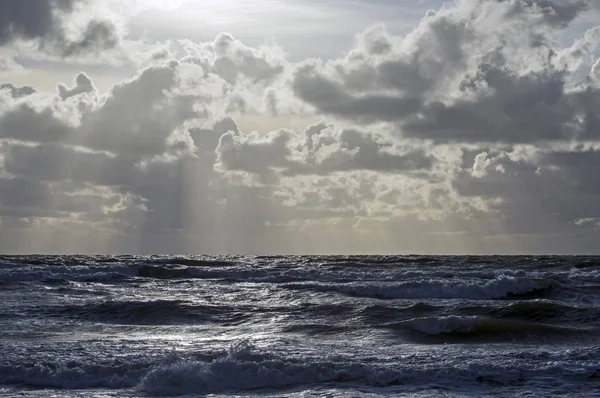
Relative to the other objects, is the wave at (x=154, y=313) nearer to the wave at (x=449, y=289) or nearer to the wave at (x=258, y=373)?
the wave at (x=258, y=373)

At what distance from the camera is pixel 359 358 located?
16641 millimetres

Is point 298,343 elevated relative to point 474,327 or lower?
lower

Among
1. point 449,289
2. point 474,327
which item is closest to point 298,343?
point 474,327

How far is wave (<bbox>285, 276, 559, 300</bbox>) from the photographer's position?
36.0 metres

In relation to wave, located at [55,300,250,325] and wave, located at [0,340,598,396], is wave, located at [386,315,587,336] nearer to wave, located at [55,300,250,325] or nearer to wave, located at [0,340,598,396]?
wave, located at [0,340,598,396]

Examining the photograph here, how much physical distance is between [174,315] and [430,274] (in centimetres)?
2826

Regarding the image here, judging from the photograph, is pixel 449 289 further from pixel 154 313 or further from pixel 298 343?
pixel 298 343

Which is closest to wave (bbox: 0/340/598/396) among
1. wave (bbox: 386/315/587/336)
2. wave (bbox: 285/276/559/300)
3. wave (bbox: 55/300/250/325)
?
wave (bbox: 386/315/587/336)

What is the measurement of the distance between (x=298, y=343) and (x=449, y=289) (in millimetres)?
19319

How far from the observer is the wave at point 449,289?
3597 centimetres

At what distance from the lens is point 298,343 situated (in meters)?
19.2

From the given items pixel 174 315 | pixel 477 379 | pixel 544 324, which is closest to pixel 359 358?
pixel 477 379

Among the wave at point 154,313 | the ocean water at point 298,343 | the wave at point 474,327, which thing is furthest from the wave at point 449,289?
the wave at point 474,327

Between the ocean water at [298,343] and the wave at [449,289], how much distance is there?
0.34ft
